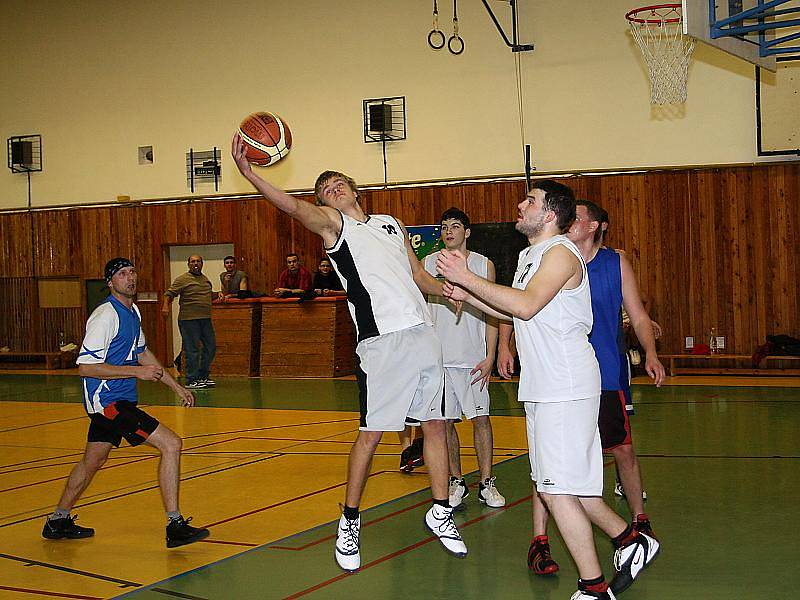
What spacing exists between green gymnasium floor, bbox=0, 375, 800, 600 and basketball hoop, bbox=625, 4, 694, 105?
5.12 metres

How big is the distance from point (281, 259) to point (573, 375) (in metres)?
15.5

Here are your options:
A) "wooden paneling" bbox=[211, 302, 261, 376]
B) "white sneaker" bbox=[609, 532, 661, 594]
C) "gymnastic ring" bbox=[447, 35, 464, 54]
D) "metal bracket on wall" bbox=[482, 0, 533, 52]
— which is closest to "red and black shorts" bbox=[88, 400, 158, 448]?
"white sneaker" bbox=[609, 532, 661, 594]

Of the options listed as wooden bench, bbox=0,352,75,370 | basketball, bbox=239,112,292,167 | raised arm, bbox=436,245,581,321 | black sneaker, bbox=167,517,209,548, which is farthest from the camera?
wooden bench, bbox=0,352,75,370

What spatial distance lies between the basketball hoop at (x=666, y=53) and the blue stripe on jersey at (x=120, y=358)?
10.1 m

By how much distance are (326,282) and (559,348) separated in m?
13.9

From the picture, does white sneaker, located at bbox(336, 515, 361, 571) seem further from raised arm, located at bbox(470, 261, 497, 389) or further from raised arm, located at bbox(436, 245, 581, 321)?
raised arm, located at bbox(436, 245, 581, 321)

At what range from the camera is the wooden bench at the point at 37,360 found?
21.5 metres

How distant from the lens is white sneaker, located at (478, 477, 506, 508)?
7.25 meters

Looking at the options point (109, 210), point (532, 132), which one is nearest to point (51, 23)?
point (109, 210)

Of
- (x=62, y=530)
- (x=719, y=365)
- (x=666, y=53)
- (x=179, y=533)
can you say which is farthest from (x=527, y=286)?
(x=719, y=365)

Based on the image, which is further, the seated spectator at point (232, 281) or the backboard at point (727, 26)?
the seated spectator at point (232, 281)

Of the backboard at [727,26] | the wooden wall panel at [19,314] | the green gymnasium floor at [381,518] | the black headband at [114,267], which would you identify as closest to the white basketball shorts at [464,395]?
the green gymnasium floor at [381,518]

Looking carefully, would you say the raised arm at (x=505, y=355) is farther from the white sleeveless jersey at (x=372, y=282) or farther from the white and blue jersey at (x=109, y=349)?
the white and blue jersey at (x=109, y=349)

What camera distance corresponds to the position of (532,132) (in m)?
17.7
